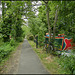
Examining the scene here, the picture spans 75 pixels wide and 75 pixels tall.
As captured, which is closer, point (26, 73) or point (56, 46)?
point (26, 73)

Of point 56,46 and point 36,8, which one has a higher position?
point 36,8

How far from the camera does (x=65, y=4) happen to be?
3.05 metres

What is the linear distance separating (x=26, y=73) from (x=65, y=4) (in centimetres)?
369

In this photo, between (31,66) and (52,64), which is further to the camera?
(52,64)

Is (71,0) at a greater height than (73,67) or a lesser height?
greater

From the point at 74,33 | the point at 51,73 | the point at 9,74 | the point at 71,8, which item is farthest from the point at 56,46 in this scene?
the point at 9,74

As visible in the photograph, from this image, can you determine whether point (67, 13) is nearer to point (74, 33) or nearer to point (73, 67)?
point (74, 33)

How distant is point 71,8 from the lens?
310 cm

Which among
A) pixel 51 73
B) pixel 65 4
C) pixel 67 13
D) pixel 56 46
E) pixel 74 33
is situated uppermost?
pixel 65 4

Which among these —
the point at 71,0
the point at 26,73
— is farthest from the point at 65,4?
the point at 26,73

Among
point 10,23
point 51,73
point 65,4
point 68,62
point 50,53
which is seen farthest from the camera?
point 10,23

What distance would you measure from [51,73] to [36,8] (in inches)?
239

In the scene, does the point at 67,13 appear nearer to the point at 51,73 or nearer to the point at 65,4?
the point at 65,4

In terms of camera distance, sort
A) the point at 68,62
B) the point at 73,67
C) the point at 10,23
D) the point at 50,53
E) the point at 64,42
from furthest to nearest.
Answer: the point at 10,23 → the point at 64,42 → the point at 50,53 → the point at 68,62 → the point at 73,67
